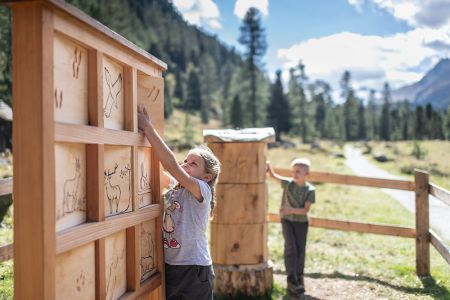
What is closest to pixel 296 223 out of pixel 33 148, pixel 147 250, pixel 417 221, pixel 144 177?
pixel 417 221

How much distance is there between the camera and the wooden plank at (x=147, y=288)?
2.51 metres

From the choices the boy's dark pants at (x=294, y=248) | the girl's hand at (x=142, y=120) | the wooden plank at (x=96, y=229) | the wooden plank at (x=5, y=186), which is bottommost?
the boy's dark pants at (x=294, y=248)

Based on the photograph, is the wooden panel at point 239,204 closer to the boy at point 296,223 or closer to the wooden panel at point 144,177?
the boy at point 296,223

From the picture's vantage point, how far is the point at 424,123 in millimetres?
80812

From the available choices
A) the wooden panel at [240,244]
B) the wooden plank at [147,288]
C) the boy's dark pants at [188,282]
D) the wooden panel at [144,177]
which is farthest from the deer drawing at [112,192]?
the wooden panel at [240,244]

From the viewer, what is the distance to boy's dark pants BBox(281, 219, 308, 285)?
5.45 meters

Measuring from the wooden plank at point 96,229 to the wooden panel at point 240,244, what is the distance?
8.40ft

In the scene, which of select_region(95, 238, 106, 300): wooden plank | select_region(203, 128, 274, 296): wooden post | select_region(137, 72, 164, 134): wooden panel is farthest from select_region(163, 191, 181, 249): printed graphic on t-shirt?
select_region(203, 128, 274, 296): wooden post

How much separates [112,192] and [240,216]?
9.96 feet

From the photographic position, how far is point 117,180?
2375 mm

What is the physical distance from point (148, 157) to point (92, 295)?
0.97m

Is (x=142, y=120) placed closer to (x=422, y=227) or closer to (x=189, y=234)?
(x=189, y=234)

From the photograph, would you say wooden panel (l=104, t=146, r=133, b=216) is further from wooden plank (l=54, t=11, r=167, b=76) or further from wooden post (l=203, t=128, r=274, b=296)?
wooden post (l=203, t=128, r=274, b=296)

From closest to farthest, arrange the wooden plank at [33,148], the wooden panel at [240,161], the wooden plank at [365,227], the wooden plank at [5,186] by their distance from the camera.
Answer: the wooden plank at [33,148], the wooden plank at [5,186], the wooden panel at [240,161], the wooden plank at [365,227]
